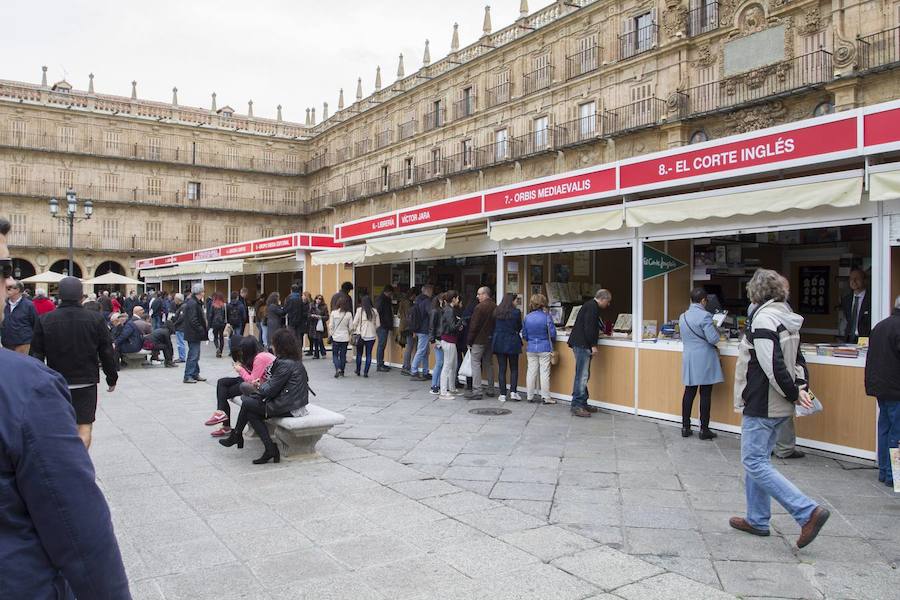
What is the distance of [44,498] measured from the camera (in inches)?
51.1

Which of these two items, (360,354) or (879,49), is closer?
(360,354)

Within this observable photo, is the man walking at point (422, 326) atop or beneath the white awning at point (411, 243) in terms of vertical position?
beneath

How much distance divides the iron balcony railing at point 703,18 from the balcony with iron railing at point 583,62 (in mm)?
4345

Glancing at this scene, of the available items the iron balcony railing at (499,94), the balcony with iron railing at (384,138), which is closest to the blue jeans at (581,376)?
the iron balcony railing at (499,94)

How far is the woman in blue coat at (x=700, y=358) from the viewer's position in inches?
258

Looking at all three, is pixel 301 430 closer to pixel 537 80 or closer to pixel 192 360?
pixel 192 360

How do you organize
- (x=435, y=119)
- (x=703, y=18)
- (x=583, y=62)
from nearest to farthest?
(x=703, y=18), (x=583, y=62), (x=435, y=119)

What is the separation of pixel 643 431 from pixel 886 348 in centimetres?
262

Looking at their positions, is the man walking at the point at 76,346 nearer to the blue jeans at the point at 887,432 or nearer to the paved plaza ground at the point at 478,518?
the paved plaza ground at the point at 478,518

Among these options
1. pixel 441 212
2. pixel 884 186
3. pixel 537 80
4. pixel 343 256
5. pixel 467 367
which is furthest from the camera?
pixel 537 80

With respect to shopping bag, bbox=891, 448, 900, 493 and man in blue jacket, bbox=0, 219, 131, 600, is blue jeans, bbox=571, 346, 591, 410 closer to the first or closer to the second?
shopping bag, bbox=891, 448, 900, 493

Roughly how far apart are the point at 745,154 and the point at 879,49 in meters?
17.0

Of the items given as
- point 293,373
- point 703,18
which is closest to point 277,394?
point 293,373

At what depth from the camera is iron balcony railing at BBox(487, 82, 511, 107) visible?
32.8 m
